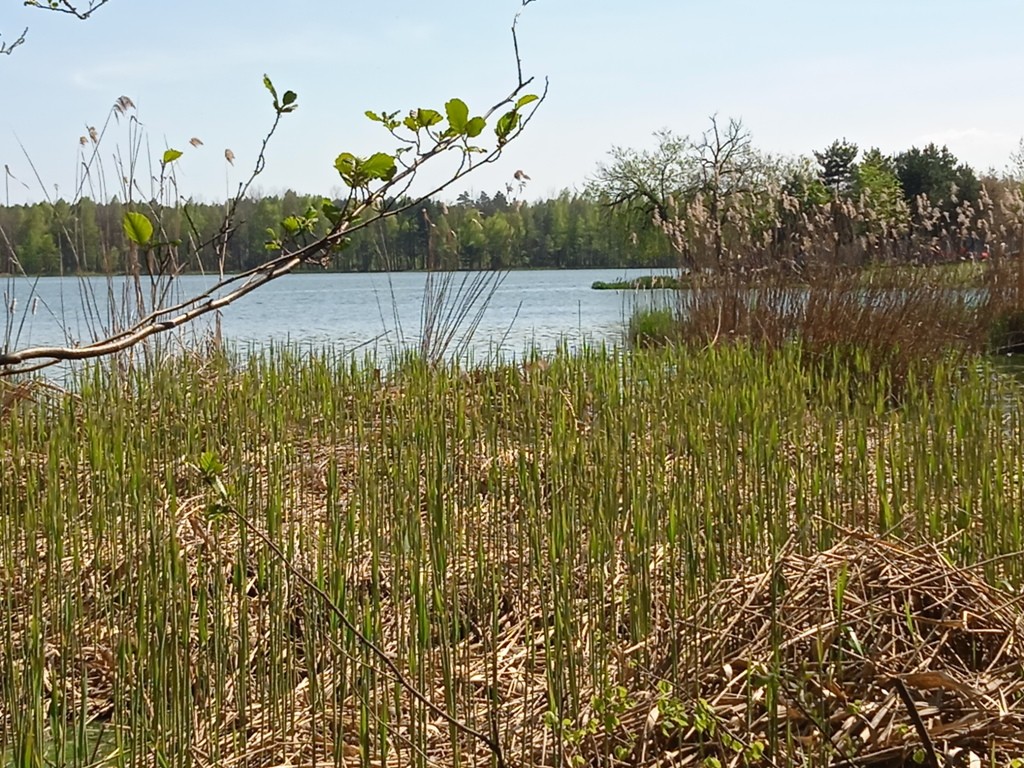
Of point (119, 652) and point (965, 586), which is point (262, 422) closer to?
point (119, 652)

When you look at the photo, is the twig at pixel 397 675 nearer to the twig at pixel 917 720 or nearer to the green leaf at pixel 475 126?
the twig at pixel 917 720

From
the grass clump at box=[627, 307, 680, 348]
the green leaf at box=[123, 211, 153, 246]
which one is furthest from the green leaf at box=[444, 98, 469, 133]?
the grass clump at box=[627, 307, 680, 348]

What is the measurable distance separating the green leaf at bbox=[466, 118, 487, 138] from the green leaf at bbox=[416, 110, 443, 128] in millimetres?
58

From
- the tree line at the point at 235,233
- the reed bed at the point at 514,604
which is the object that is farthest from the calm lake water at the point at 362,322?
the reed bed at the point at 514,604

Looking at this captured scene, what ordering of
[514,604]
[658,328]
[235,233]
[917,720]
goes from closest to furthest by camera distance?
1. [917,720]
2. [514,604]
3. [235,233]
4. [658,328]

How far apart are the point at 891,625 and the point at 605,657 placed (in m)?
0.55

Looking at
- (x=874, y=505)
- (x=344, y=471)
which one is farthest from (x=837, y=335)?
(x=344, y=471)

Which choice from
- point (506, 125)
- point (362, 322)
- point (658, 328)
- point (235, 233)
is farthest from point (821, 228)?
point (362, 322)

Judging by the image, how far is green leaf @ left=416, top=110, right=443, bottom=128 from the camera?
4.83 ft

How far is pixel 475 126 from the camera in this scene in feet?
4.75

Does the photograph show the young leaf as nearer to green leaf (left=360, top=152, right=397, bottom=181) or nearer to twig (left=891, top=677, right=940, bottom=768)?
green leaf (left=360, top=152, right=397, bottom=181)

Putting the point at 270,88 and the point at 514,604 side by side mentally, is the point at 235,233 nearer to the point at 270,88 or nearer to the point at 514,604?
the point at 514,604

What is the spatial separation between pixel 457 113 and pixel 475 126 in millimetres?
34

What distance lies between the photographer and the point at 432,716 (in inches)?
75.7
